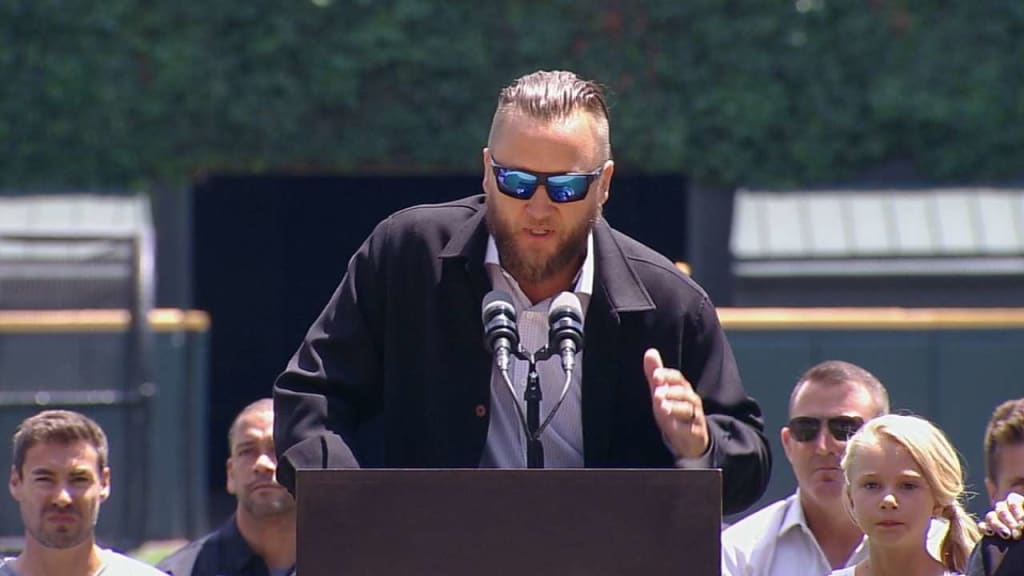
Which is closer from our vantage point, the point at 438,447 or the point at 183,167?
the point at 438,447

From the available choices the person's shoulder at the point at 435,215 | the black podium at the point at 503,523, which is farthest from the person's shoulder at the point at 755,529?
the black podium at the point at 503,523

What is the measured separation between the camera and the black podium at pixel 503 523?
3291 mm

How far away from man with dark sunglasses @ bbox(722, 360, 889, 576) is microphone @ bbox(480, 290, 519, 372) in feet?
5.69

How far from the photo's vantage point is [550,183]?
364 centimetres

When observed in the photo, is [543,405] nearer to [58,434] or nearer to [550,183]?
[550,183]

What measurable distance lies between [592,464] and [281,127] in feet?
27.9

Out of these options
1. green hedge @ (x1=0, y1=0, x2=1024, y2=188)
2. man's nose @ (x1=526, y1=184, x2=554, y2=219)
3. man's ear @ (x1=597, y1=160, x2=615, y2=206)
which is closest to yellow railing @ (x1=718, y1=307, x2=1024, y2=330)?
green hedge @ (x1=0, y1=0, x2=1024, y2=188)

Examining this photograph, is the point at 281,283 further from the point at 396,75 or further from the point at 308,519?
the point at 308,519

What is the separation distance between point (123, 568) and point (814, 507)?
1.84m

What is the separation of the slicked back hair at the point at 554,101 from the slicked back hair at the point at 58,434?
2217 millimetres

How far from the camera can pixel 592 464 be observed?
3891 mm

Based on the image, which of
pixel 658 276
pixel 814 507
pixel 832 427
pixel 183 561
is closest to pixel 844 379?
pixel 832 427

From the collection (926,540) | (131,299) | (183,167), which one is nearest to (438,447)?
(926,540)

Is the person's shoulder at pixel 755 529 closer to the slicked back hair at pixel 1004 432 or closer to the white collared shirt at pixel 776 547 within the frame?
the white collared shirt at pixel 776 547
